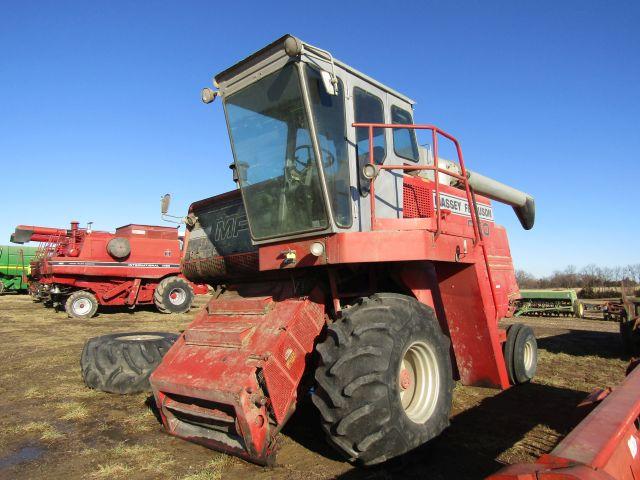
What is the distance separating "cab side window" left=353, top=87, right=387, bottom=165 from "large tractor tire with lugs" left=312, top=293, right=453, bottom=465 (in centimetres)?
152

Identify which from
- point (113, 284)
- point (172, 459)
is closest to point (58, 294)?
point (113, 284)

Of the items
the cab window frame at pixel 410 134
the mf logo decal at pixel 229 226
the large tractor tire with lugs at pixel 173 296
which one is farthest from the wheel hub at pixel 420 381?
the large tractor tire with lugs at pixel 173 296

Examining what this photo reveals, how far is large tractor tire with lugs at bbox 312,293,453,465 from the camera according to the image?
3.27 meters

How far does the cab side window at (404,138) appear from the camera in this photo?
17.0 feet

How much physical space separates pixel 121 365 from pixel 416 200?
162 inches

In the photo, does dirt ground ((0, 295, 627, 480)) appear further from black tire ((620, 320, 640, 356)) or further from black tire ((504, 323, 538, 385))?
black tire ((620, 320, 640, 356))

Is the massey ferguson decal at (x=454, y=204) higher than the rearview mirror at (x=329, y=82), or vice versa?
the rearview mirror at (x=329, y=82)

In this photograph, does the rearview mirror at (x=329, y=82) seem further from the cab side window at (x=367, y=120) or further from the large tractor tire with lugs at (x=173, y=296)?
the large tractor tire with lugs at (x=173, y=296)

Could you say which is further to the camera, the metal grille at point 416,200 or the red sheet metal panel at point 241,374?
the metal grille at point 416,200

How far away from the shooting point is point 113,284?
1712 cm

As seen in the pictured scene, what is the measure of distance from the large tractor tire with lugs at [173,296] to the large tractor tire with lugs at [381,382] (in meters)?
14.5

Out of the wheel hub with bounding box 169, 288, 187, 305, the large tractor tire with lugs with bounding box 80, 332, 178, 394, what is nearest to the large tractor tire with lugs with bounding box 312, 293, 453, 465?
the large tractor tire with lugs with bounding box 80, 332, 178, 394

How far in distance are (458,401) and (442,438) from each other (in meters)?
1.32

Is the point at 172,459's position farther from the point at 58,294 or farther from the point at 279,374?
the point at 58,294
